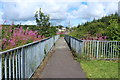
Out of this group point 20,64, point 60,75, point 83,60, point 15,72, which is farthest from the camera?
point 83,60

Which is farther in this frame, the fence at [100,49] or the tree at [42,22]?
the tree at [42,22]

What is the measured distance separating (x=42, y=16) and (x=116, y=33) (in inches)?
322

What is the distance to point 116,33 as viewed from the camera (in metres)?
8.95

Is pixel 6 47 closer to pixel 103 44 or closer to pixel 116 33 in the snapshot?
pixel 103 44

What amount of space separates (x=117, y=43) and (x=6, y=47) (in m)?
6.30

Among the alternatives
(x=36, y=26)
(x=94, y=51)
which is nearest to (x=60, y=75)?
(x=94, y=51)

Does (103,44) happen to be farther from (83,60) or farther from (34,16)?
(34,16)

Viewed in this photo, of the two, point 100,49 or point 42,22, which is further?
point 42,22

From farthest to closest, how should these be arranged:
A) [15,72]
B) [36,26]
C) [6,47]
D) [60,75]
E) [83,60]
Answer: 1. [36,26]
2. [83,60]
3. [60,75]
4. [6,47]
5. [15,72]

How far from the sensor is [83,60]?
8195mm

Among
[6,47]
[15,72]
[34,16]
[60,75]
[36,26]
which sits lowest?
[60,75]

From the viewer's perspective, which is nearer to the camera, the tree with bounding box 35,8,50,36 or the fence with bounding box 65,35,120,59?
the fence with bounding box 65,35,120,59

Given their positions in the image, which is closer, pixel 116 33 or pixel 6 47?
pixel 6 47

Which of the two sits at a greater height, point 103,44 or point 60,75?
point 103,44
